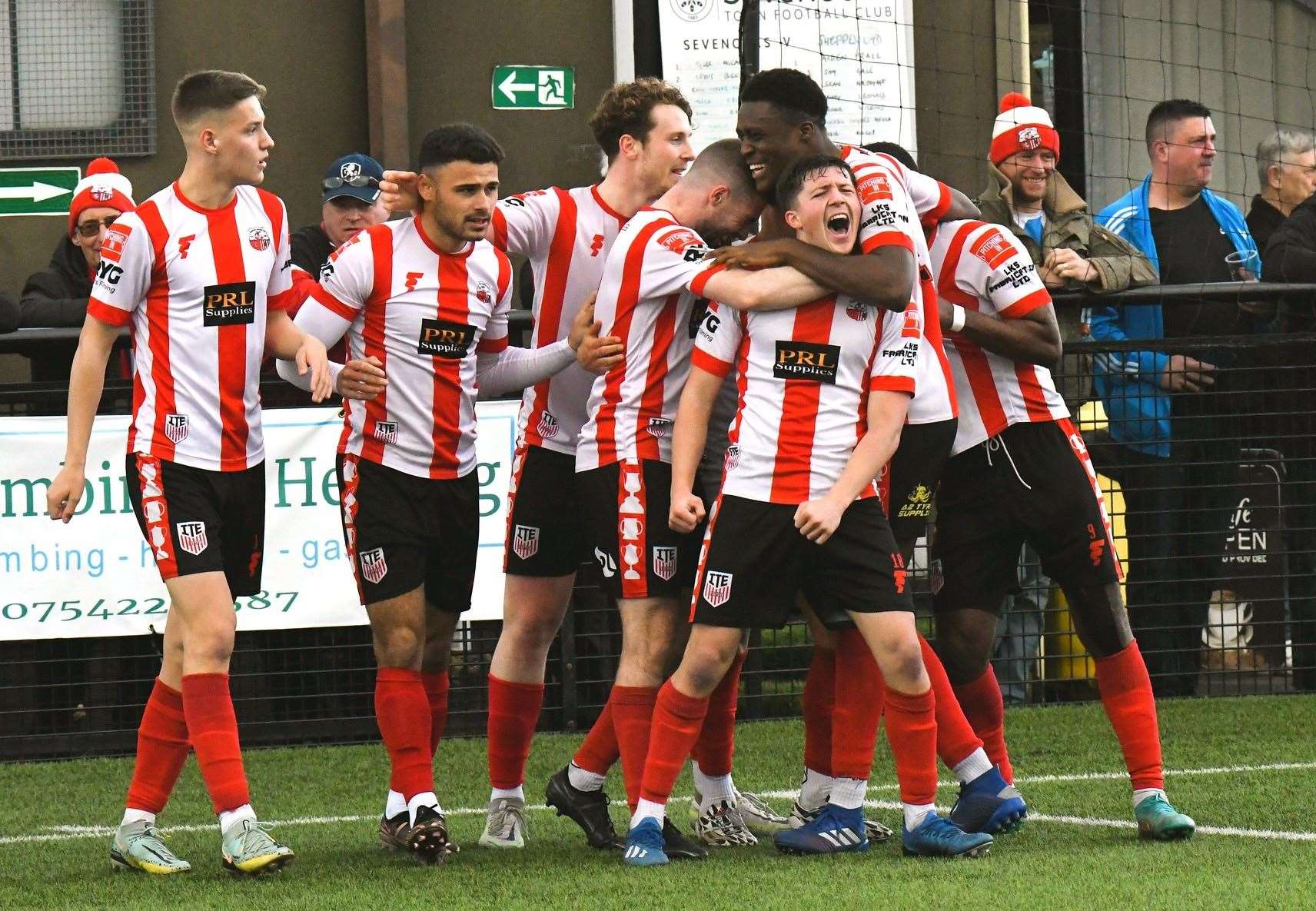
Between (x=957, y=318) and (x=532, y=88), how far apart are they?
6.50 m

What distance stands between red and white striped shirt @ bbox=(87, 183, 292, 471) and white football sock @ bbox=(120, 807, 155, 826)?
954 millimetres

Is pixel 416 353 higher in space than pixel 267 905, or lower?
higher

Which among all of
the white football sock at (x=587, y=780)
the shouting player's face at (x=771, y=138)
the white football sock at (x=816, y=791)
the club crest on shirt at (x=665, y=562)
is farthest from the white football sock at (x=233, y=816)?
the shouting player's face at (x=771, y=138)

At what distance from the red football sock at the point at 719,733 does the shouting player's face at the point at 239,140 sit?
1.94 m

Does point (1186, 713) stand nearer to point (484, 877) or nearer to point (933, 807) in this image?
point (933, 807)

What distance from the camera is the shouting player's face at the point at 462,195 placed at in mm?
5297

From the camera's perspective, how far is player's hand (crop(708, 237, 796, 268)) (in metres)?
4.95

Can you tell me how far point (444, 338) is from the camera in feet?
17.7

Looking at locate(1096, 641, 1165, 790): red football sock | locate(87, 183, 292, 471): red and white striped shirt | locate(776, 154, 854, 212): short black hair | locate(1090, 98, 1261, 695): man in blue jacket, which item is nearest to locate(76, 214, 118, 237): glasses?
locate(87, 183, 292, 471): red and white striped shirt

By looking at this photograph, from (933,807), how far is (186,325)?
7.68 ft

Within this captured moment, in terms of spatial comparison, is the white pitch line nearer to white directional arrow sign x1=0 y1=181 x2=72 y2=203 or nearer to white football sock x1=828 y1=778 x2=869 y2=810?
white football sock x1=828 y1=778 x2=869 y2=810

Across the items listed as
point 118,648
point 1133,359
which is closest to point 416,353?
point 118,648

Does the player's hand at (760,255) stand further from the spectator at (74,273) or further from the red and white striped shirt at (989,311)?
the spectator at (74,273)

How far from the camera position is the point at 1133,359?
7.76 meters
